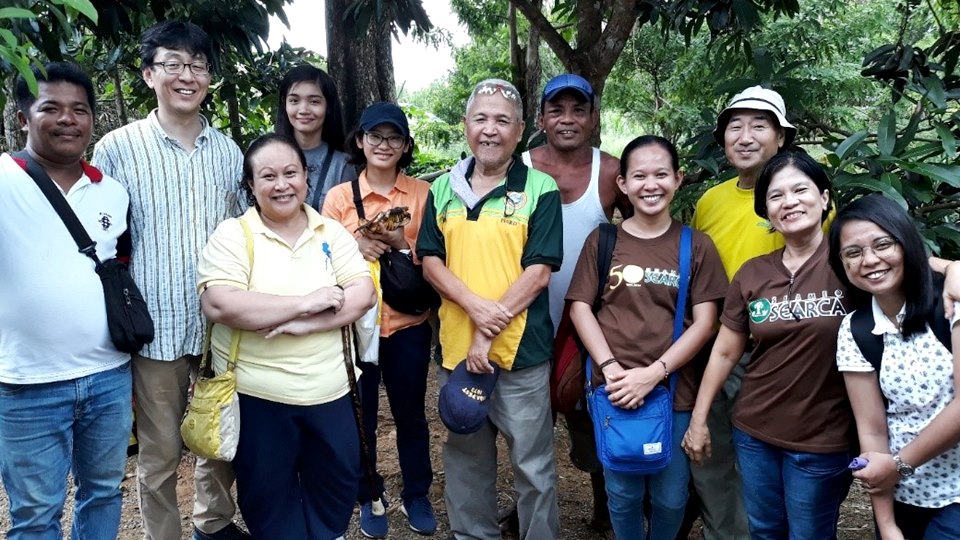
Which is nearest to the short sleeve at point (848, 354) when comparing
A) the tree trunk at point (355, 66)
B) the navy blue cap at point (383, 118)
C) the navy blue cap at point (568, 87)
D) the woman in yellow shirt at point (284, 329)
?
the navy blue cap at point (568, 87)

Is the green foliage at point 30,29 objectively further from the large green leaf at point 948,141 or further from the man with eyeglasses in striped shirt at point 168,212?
the large green leaf at point 948,141

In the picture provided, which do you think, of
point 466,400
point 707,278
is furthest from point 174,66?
point 707,278

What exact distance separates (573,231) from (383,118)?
937 mm

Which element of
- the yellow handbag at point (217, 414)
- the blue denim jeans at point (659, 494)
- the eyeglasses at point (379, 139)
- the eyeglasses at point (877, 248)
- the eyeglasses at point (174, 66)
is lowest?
the blue denim jeans at point (659, 494)

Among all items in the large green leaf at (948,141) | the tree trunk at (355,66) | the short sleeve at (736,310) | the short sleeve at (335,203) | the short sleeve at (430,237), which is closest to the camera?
the short sleeve at (736,310)

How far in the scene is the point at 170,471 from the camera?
2.77 metres

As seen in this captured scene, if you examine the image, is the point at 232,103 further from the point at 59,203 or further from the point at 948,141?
the point at 948,141

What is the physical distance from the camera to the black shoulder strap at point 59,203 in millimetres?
2318

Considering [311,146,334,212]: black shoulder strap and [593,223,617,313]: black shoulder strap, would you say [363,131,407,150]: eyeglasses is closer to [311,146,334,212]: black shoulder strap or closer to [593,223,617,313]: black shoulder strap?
[311,146,334,212]: black shoulder strap

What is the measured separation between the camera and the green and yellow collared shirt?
2775 millimetres

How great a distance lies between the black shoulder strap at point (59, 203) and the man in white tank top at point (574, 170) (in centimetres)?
175

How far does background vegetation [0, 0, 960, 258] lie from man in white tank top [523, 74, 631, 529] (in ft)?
1.72

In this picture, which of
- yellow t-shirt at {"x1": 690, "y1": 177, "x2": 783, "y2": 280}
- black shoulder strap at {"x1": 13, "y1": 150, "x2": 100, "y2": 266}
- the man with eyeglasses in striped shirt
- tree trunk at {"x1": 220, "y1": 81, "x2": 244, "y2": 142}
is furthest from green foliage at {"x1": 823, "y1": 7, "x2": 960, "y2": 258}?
tree trunk at {"x1": 220, "y1": 81, "x2": 244, "y2": 142}

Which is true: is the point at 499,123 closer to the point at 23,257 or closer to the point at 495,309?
the point at 495,309
